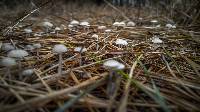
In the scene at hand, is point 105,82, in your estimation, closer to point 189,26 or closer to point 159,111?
point 159,111

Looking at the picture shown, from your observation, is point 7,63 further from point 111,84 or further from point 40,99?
point 111,84

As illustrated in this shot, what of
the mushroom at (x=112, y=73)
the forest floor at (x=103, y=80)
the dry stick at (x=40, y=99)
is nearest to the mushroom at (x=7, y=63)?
the forest floor at (x=103, y=80)

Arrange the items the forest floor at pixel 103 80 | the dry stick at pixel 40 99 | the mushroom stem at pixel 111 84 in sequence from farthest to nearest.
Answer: the mushroom stem at pixel 111 84
the forest floor at pixel 103 80
the dry stick at pixel 40 99

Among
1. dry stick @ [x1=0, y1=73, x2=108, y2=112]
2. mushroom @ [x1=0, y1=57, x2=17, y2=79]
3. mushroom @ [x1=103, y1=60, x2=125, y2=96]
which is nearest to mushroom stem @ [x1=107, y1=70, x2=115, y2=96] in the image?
mushroom @ [x1=103, y1=60, x2=125, y2=96]

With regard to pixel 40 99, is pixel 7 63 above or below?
above

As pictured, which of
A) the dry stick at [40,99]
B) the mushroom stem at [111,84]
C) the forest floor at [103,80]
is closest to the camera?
the dry stick at [40,99]

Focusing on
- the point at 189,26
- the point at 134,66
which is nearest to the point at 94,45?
the point at 134,66

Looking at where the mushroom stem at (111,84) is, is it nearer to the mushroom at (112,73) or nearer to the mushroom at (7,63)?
the mushroom at (112,73)

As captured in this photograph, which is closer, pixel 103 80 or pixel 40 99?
pixel 40 99

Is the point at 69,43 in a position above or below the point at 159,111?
above

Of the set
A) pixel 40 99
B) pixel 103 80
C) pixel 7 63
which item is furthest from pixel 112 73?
pixel 7 63

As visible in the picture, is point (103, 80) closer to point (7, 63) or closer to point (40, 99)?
point (40, 99)
